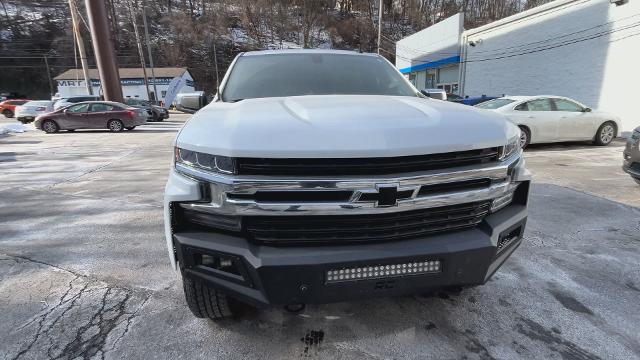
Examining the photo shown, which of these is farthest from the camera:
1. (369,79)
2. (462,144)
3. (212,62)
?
(212,62)

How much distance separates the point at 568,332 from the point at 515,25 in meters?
21.1

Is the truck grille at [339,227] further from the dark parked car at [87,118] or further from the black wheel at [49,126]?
the black wheel at [49,126]

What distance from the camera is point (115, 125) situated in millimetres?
16594

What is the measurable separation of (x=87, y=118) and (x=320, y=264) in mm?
18038

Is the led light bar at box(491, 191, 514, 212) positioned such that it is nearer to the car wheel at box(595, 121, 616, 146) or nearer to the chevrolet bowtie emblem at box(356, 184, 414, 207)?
the chevrolet bowtie emblem at box(356, 184, 414, 207)

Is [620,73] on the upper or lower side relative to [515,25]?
lower

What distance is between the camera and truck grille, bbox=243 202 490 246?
1.74m

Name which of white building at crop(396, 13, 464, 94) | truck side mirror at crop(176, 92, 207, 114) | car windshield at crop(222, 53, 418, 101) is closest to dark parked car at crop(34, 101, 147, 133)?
truck side mirror at crop(176, 92, 207, 114)

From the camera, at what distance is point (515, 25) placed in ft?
63.5

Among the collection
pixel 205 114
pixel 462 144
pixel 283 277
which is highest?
pixel 205 114

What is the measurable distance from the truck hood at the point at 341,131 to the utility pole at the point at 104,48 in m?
22.1

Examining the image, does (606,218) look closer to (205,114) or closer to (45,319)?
(205,114)

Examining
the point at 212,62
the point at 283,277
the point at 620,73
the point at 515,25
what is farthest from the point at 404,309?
the point at 212,62

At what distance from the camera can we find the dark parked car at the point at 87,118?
16094 millimetres
